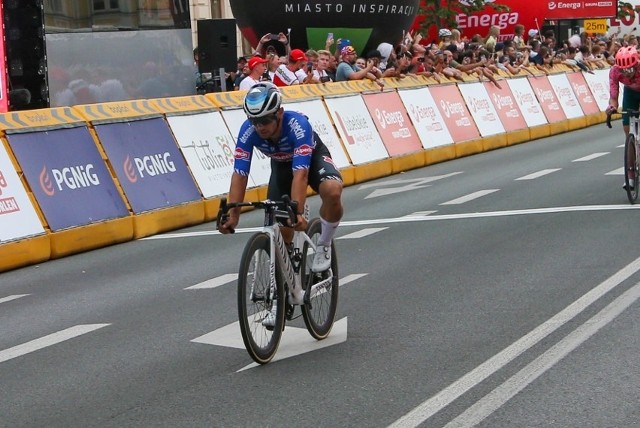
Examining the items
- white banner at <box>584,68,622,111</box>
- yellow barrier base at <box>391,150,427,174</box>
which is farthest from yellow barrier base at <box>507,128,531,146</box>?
white banner at <box>584,68,622,111</box>

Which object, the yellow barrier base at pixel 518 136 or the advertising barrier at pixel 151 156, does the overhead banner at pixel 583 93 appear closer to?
the yellow barrier base at pixel 518 136

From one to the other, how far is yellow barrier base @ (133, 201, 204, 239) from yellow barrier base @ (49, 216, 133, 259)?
0.15 metres

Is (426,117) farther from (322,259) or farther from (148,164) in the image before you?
(322,259)

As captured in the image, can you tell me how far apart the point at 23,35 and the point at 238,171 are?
36.8 feet

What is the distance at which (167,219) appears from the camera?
595 inches

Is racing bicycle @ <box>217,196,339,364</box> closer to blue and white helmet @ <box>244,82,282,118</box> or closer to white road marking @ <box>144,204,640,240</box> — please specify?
blue and white helmet @ <box>244,82,282,118</box>

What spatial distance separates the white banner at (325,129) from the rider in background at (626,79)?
5092mm

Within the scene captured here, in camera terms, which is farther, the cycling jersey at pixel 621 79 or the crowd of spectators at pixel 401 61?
the crowd of spectators at pixel 401 61

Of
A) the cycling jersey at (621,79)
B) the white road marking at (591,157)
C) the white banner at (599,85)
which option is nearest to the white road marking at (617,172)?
the white road marking at (591,157)

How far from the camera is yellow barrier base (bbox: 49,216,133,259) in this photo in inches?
525

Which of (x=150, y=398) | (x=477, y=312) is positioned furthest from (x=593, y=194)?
(x=150, y=398)

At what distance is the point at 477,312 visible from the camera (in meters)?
8.76

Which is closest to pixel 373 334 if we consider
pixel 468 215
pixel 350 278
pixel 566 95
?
pixel 350 278

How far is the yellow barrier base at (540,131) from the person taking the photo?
2767 centimetres
